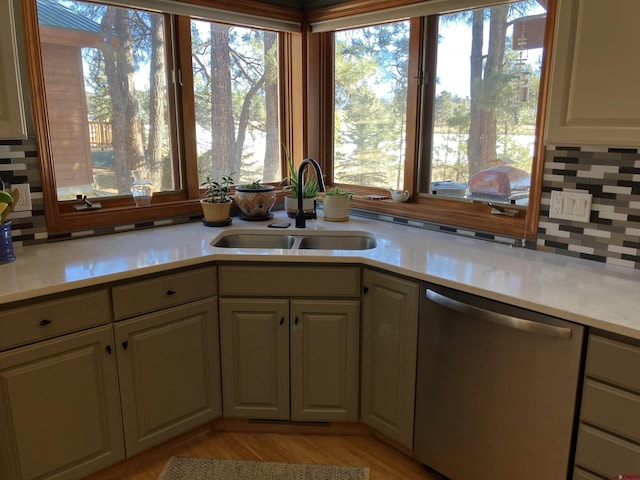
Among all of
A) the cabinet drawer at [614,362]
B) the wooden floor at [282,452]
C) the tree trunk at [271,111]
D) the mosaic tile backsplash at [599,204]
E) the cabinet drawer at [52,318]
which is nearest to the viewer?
the cabinet drawer at [614,362]

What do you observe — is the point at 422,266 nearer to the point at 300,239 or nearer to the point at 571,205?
the point at 571,205

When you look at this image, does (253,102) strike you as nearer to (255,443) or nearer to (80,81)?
(80,81)

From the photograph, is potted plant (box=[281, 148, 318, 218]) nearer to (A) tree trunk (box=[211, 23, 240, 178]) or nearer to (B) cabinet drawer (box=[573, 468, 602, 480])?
(A) tree trunk (box=[211, 23, 240, 178])

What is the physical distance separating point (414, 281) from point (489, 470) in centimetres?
73

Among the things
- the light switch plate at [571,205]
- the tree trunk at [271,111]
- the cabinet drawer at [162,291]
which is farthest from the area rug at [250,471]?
the tree trunk at [271,111]

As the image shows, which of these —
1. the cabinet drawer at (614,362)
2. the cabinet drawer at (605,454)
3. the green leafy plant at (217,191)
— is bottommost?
the cabinet drawer at (605,454)

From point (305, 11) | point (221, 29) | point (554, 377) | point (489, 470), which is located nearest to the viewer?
point (554, 377)

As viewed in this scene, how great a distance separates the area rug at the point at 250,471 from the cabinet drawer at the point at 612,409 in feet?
3.20

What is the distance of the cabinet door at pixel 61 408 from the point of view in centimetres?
173

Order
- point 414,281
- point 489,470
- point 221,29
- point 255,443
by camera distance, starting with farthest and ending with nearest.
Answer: point 221,29 < point 255,443 < point 414,281 < point 489,470

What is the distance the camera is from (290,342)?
7.37ft

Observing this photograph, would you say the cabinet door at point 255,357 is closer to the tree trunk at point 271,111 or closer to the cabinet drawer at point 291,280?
the cabinet drawer at point 291,280

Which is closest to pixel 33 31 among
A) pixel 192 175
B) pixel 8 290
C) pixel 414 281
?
pixel 192 175

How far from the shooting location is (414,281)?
197 centimetres
